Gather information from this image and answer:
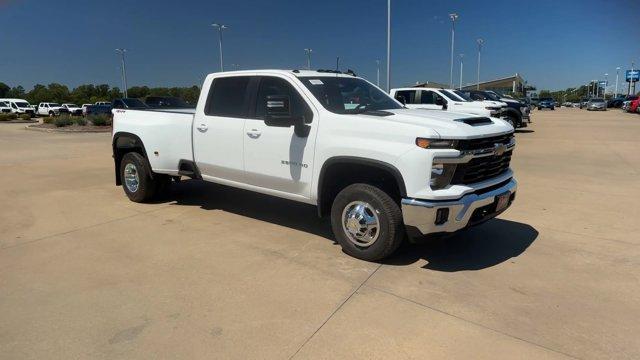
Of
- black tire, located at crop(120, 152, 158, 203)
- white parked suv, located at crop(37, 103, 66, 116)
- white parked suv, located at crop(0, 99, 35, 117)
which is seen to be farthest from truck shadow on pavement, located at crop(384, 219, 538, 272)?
white parked suv, located at crop(0, 99, 35, 117)

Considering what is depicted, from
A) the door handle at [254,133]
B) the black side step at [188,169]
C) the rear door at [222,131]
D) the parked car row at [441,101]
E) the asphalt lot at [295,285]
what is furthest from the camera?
the parked car row at [441,101]

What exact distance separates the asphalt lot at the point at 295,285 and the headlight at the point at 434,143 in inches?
47.5

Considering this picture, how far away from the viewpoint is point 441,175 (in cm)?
415

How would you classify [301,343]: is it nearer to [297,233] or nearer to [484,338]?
[484,338]

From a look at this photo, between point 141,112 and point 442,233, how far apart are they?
485cm

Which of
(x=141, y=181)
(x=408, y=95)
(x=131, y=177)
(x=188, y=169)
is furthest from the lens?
(x=408, y=95)

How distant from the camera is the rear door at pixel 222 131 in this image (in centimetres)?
568

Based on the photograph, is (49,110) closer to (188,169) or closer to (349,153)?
(188,169)

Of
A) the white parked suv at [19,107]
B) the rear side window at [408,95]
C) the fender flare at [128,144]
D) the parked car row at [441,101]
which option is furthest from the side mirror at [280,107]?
the white parked suv at [19,107]

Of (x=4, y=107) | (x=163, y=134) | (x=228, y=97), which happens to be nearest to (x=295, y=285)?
(x=228, y=97)

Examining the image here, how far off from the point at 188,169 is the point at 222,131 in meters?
0.99

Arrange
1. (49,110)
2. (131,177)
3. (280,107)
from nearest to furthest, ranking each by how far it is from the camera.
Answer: (280,107) → (131,177) → (49,110)

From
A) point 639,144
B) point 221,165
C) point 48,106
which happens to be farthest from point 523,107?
point 48,106

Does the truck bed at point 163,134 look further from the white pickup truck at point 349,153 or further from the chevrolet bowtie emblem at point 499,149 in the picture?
the chevrolet bowtie emblem at point 499,149
